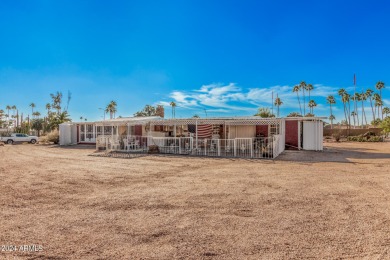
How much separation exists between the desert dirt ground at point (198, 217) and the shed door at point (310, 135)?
10.4m

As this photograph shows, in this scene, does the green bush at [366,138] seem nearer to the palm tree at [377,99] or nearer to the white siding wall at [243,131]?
the white siding wall at [243,131]

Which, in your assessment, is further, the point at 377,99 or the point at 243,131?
the point at 377,99

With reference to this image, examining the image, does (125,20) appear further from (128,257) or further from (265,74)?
(265,74)

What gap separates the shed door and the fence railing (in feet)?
7.72

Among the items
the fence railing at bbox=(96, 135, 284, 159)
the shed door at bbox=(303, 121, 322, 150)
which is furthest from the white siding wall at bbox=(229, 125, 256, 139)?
the shed door at bbox=(303, 121, 322, 150)

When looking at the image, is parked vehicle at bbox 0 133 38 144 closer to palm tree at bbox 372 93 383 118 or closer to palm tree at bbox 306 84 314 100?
palm tree at bbox 306 84 314 100

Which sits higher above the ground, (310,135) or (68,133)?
(68,133)

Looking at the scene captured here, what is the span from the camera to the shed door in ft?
59.0

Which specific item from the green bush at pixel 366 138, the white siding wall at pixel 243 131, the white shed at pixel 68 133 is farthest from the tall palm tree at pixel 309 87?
the white shed at pixel 68 133

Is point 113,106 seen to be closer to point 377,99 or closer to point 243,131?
point 243,131

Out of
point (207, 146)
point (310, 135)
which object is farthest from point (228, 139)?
point (310, 135)

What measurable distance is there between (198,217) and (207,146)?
12463mm

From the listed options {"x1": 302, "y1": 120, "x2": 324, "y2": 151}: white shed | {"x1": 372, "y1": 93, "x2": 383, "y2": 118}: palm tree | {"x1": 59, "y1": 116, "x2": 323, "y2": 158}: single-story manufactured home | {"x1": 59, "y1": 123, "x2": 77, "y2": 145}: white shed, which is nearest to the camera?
{"x1": 59, "y1": 116, "x2": 323, "y2": 158}: single-story manufactured home

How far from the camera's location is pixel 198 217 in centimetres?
451
